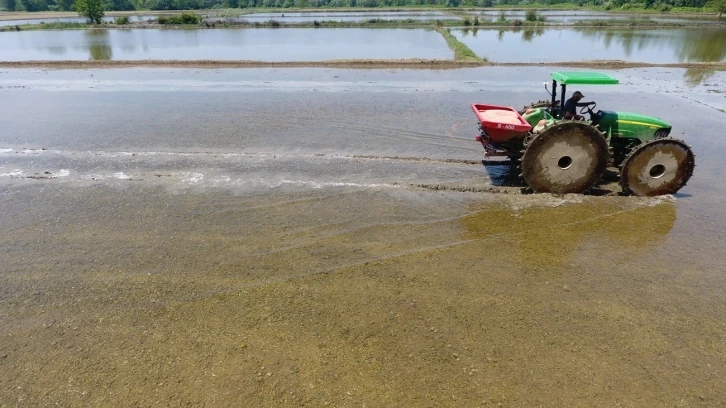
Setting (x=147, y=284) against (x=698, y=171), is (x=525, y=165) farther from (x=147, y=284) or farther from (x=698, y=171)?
(x=147, y=284)

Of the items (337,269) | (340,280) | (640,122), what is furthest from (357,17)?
(340,280)

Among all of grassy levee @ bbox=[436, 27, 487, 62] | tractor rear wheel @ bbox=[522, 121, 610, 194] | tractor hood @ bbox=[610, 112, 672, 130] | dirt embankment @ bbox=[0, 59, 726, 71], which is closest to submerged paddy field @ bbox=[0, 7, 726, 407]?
tractor rear wheel @ bbox=[522, 121, 610, 194]

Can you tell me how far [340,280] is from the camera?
21.1 feet

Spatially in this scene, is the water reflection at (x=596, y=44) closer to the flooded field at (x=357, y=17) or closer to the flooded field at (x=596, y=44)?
the flooded field at (x=596, y=44)

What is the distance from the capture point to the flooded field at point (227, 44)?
98.3 feet

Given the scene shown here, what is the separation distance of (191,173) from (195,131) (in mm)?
3585

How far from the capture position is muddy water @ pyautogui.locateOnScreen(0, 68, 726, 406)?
480cm

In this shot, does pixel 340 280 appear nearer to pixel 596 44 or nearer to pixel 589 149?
pixel 589 149

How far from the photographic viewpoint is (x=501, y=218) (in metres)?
8.15

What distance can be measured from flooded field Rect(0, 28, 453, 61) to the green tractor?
816 inches

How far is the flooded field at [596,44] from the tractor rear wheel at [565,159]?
20.4 m

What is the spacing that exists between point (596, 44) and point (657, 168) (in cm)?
2998

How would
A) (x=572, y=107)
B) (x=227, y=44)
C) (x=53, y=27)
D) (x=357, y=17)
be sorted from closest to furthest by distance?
1. (x=572, y=107)
2. (x=227, y=44)
3. (x=53, y=27)
4. (x=357, y=17)

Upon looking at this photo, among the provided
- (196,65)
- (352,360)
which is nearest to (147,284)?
(352,360)
